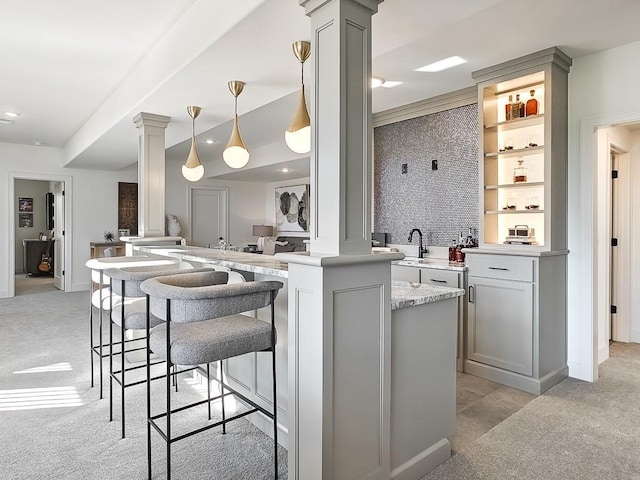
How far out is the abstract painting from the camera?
8078mm

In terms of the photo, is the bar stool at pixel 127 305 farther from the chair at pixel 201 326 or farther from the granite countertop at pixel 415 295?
the granite countertop at pixel 415 295

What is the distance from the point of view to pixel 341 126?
64.8 inches

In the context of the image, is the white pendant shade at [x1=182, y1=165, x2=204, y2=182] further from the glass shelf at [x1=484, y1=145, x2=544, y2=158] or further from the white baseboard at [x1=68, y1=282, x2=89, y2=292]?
the white baseboard at [x1=68, y1=282, x2=89, y2=292]

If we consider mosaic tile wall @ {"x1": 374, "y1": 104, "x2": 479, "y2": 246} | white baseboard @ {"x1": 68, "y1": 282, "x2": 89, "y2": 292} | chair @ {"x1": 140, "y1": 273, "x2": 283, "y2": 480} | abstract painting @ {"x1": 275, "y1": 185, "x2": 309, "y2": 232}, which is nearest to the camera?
chair @ {"x1": 140, "y1": 273, "x2": 283, "y2": 480}

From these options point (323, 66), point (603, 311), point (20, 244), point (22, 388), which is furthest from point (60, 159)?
point (603, 311)

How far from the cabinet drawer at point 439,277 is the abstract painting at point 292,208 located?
15.0ft

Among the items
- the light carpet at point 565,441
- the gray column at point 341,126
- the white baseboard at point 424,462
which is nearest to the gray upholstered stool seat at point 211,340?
the gray column at point 341,126

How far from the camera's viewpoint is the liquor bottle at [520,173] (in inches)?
132

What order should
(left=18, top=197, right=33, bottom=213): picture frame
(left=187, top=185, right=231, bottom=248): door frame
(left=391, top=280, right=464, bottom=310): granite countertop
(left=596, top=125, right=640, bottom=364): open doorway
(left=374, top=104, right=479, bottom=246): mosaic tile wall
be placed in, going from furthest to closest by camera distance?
(left=18, top=197, right=33, bottom=213): picture frame
(left=187, top=185, right=231, bottom=248): door frame
(left=596, top=125, right=640, bottom=364): open doorway
(left=374, top=104, right=479, bottom=246): mosaic tile wall
(left=391, top=280, right=464, bottom=310): granite countertop

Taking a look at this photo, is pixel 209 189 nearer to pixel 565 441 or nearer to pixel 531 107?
pixel 531 107

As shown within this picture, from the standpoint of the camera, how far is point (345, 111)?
167 centimetres

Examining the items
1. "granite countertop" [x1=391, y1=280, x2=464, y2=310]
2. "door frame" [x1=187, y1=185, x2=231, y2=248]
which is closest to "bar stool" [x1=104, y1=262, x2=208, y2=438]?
"granite countertop" [x1=391, y1=280, x2=464, y2=310]

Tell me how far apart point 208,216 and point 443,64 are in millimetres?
6440

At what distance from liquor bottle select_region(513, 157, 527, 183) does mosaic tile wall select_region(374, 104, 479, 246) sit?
430mm
